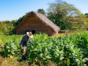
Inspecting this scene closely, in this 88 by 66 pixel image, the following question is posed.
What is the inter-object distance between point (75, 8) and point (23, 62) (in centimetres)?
2248

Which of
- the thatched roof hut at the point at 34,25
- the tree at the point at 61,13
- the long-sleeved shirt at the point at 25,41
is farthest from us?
the tree at the point at 61,13

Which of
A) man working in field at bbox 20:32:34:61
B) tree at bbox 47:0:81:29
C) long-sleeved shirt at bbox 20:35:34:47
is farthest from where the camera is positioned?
tree at bbox 47:0:81:29

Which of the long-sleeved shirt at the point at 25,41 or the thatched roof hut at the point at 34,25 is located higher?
the thatched roof hut at the point at 34,25

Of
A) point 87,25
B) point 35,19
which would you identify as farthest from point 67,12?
point 35,19

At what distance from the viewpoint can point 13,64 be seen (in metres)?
4.51

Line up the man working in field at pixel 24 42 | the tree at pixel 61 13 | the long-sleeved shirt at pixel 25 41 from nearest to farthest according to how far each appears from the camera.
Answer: the man working in field at pixel 24 42 < the long-sleeved shirt at pixel 25 41 < the tree at pixel 61 13

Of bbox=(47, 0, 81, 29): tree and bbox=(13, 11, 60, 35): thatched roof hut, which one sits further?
bbox=(47, 0, 81, 29): tree

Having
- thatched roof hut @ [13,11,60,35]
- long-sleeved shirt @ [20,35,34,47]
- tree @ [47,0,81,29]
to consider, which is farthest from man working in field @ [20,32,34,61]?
tree @ [47,0,81,29]

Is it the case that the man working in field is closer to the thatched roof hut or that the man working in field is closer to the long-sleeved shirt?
the long-sleeved shirt

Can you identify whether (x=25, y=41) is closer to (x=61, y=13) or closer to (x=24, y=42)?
(x=24, y=42)

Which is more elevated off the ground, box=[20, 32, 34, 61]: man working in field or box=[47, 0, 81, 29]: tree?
box=[47, 0, 81, 29]: tree

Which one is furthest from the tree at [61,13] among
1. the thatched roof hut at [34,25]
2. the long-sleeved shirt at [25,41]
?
the long-sleeved shirt at [25,41]

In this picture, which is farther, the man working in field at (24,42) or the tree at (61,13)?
the tree at (61,13)

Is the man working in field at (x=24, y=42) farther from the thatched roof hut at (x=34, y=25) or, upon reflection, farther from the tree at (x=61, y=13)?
the tree at (x=61, y=13)
